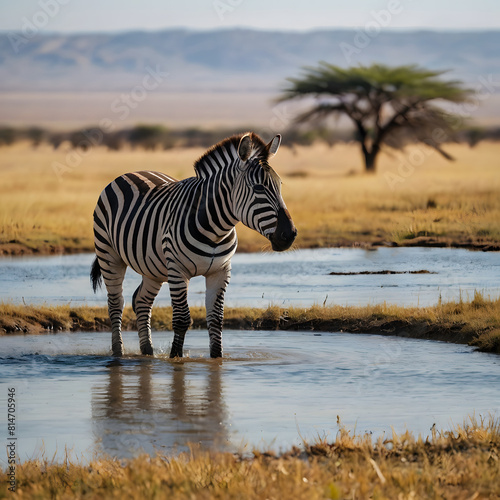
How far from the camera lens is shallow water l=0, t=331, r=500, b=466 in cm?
666

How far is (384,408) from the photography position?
745 centimetres

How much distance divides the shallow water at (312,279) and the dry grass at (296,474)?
6952 mm

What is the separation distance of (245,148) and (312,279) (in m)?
8.49

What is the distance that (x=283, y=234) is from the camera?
28.6 ft

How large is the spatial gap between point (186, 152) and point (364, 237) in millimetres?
41877

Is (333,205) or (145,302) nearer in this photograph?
(145,302)

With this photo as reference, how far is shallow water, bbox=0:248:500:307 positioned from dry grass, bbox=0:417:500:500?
6952mm

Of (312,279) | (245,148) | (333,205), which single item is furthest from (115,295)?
(333,205)

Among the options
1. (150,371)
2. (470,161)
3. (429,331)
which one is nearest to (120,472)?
(150,371)

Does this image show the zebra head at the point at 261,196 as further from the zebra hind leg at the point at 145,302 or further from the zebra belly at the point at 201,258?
the zebra hind leg at the point at 145,302

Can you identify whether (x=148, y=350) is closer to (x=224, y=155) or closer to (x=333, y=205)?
(x=224, y=155)

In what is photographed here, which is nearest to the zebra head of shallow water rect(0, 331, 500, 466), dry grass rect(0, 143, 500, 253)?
shallow water rect(0, 331, 500, 466)

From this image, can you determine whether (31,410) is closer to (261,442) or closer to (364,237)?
(261,442)

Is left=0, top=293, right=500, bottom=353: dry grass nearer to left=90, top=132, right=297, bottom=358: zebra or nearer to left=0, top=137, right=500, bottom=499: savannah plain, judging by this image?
left=0, top=137, right=500, bottom=499: savannah plain
